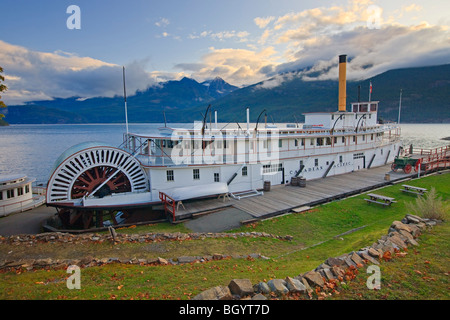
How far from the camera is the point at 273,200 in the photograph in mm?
19688

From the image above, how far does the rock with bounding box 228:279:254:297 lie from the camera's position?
6.03 metres

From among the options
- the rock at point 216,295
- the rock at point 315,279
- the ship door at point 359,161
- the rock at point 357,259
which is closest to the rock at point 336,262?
the rock at point 357,259

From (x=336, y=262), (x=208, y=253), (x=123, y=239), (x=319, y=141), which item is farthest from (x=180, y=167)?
(x=319, y=141)

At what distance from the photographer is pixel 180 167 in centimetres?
Result: 1972

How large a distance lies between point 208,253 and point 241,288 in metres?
5.81

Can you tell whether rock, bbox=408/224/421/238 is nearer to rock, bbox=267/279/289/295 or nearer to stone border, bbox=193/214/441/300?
stone border, bbox=193/214/441/300

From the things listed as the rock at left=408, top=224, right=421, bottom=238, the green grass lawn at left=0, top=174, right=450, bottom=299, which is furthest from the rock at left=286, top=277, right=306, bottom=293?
the rock at left=408, top=224, right=421, bottom=238

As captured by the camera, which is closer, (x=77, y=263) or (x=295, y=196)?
(x=77, y=263)

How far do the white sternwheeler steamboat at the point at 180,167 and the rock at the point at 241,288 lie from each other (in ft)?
40.1

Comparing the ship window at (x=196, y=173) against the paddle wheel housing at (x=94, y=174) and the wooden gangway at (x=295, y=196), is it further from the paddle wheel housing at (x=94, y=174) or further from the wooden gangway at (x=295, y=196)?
the paddle wheel housing at (x=94, y=174)

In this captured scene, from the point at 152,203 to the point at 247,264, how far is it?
1106 centimetres

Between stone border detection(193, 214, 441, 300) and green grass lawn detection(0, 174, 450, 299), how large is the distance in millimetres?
1244

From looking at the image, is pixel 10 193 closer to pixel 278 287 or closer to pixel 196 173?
pixel 196 173
